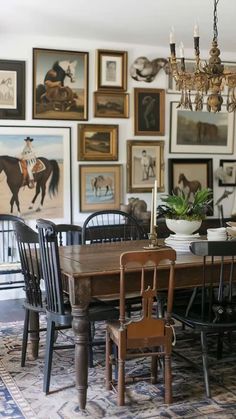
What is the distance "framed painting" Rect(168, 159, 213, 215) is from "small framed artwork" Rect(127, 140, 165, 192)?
0.13 m

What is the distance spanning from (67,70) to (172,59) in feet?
6.96

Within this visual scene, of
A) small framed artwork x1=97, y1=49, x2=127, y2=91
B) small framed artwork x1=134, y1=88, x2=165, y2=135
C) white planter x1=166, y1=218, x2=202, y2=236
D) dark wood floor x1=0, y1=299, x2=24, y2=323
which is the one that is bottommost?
dark wood floor x1=0, y1=299, x2=24, y2=323

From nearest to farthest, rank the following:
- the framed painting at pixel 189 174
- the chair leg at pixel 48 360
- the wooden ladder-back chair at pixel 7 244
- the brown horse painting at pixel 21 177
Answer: the chair leg at pixel 48 360 < the wooden ladder-back chair at pixel 7 244 < the brown horse painting at pixel 21 177 < the framed painting at pixel 189 174

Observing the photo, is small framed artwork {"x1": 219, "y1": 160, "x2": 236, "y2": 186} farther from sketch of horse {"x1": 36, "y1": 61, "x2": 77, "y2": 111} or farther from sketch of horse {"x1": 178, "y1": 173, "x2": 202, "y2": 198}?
sketch of horse {"x1": 36, "y1": 61, "x2": 77, "y2": 111}

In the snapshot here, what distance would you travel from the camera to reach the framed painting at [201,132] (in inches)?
241

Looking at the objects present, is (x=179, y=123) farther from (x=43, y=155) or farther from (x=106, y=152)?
(x=43, y=155)

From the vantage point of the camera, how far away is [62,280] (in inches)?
126

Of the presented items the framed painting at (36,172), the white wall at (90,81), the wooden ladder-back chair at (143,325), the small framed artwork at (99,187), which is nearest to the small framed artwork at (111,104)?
the white wall at (90,81)

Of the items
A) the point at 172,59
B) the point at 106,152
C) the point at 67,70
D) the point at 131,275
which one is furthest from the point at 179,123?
the point at 131,275

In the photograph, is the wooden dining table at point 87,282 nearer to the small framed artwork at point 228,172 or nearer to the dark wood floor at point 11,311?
the dark wood floor at point 11,311

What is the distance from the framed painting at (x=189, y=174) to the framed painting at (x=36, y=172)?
119cm

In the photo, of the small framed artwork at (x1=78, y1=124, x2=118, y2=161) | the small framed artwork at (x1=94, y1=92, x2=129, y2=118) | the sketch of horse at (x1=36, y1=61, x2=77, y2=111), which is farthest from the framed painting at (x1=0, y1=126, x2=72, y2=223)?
the small framed artwork at (x1=94, y1=92, x2=129, y2=118)

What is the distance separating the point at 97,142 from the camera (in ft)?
19.0

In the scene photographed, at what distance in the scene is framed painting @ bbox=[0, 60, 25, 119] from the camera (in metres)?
5.36
